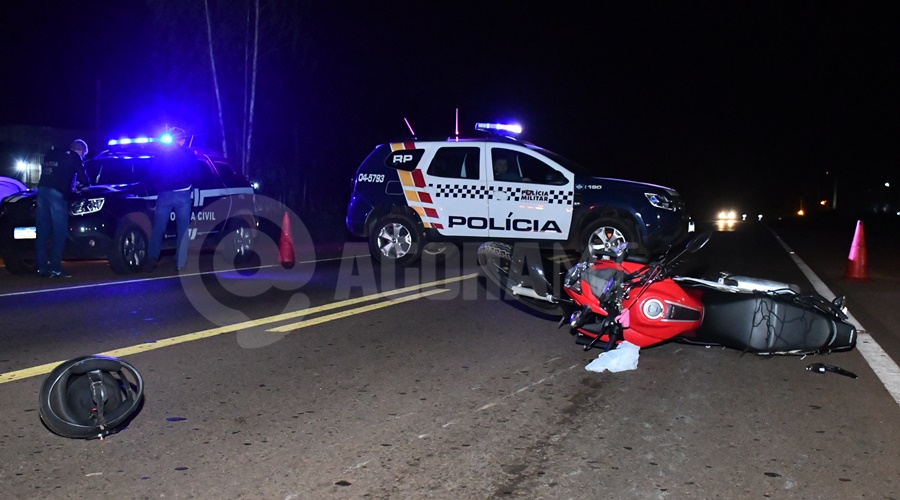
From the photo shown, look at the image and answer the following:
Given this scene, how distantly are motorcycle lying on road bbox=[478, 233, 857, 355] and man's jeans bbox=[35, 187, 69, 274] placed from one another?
24.4 ft

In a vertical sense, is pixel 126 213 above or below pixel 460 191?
below

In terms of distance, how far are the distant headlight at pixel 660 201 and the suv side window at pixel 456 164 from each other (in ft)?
8.43

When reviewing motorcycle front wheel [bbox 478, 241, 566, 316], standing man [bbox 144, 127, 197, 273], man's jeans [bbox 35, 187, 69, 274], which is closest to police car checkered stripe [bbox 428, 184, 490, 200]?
standing man [bbox 144, 127, 197, 273]

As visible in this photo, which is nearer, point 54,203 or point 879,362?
point 879,362

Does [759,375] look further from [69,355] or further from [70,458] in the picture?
[69,355]

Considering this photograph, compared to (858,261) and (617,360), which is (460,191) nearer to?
(858,261)

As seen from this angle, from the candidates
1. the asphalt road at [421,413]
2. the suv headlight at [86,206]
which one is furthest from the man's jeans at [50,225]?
the asphalt road at [421,413]

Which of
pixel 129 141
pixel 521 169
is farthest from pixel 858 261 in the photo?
pixel 129 141

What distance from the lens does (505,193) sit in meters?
12.4

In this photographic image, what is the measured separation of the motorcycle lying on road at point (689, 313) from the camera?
A: 19.9ft

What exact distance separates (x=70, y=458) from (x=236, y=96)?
23350 millimetres

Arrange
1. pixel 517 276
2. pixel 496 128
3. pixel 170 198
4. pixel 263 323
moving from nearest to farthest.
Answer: pixel 517 276 → pixel 263 323 → pixel 170 198 → pixel 496 128

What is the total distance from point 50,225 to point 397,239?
485cm

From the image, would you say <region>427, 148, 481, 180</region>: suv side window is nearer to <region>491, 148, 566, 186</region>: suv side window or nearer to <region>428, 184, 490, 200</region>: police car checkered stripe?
<region>428, 184, 490, 200</region>: police car checkered stripe
